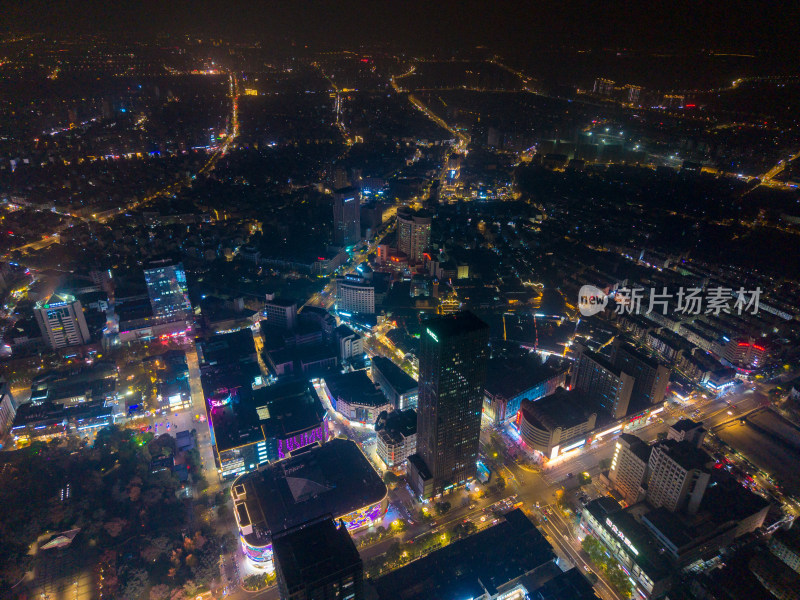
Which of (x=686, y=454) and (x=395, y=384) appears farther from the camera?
(x=395, y=384)

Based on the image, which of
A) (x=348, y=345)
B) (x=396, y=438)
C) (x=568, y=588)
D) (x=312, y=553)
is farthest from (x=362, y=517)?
(x=348, y=345)

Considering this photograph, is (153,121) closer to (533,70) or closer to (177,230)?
(177,230)

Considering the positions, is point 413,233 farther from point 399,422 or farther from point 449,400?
point 449,400

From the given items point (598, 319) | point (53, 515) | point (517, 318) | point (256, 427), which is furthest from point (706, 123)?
point (53, 515)

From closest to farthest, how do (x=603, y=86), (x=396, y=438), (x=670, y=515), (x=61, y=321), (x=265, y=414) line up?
1. (x=670, y=515)
2. (x=396, y=438)
3. (x=265, y=414)
4. (x=61, y=321)
5. (x=603, y=86)

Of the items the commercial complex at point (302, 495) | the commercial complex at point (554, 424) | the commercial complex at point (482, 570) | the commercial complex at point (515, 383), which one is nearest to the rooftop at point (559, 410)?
the commercial complex at point (554, 424)

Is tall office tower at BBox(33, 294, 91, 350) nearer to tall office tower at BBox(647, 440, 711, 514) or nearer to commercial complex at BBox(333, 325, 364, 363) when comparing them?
commercial complex at BBox(333, 325, 364, 363)
